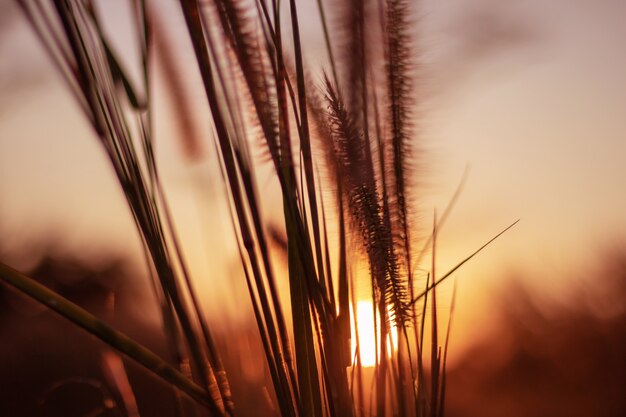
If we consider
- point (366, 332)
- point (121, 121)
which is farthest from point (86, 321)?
point (366, 332)

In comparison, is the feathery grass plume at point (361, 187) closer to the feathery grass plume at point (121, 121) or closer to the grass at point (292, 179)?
the grass at point (292, 179)

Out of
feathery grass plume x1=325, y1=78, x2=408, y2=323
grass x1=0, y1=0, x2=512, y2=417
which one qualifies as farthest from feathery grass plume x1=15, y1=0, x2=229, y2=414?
feathery grass plume x1=325, y1=78, x2=408, y2=323

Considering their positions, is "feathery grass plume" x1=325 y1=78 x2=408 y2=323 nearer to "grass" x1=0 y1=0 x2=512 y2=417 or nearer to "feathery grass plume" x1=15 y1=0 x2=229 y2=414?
"grass" x1=0 y1=0 x2=512 y2=417

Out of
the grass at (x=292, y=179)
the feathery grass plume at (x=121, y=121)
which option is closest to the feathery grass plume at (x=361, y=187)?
the grass at (x=292, y=179)

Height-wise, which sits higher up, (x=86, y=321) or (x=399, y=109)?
(x=399, y=109)

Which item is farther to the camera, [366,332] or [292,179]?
[366,332]

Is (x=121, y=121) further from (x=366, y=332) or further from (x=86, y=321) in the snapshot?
(x=366, y=332)

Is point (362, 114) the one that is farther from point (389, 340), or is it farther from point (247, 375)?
point (247, 375)

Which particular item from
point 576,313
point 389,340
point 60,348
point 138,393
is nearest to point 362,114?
point 389,340
